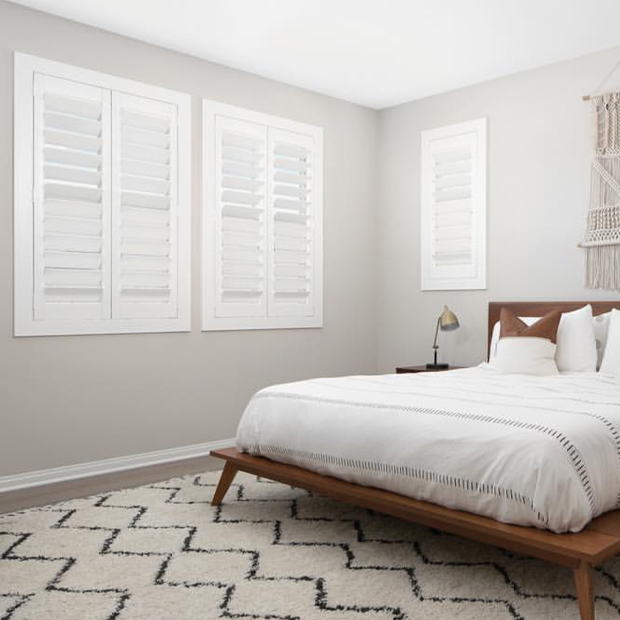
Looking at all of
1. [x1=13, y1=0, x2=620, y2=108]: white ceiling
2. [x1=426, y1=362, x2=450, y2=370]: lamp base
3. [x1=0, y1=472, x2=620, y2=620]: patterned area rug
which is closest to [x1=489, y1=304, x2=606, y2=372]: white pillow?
[x1=426, y1=362, x2=450, y2=370]: lamp base

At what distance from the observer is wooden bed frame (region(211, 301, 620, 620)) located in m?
2.05

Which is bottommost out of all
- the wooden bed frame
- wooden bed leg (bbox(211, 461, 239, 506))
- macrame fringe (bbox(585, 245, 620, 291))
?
wooden bed leg (bbox(211, 461, 239, 506))

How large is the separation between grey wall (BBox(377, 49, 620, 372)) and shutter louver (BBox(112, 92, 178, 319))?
186 cm

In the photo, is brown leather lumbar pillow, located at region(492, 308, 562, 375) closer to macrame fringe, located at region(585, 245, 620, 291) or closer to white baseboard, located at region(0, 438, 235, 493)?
macrame fringe, located at region(585, 245, 620, 291)

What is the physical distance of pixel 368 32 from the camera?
405 centimetres

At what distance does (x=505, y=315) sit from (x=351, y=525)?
Result: 164 centimetres

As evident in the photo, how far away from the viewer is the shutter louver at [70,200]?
12.4 ft

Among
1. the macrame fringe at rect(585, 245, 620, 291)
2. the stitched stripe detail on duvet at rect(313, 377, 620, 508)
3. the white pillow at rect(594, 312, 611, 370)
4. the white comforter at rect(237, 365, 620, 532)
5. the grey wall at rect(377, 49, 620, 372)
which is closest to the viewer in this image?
the white comforter at rect(237, 365, 620, 532)

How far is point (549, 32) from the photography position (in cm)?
405

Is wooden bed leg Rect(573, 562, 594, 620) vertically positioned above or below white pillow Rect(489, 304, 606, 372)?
below

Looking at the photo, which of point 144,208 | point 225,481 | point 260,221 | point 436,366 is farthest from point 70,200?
point 436,366

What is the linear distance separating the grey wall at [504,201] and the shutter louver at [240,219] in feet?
3.88

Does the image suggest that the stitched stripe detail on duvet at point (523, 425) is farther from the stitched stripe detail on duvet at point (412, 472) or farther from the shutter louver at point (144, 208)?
the shutter louver at point (144, 208)

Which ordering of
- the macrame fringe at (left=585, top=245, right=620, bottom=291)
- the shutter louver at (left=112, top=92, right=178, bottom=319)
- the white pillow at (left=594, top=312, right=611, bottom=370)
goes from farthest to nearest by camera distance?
the macrame fringe at (left=585, top=245, right=620, bottom=291) → the shutter louver at (left=112, top=92, right=178, bottom=319) → the white pillow at (left=594, top=312, right=611, bottom=370)
